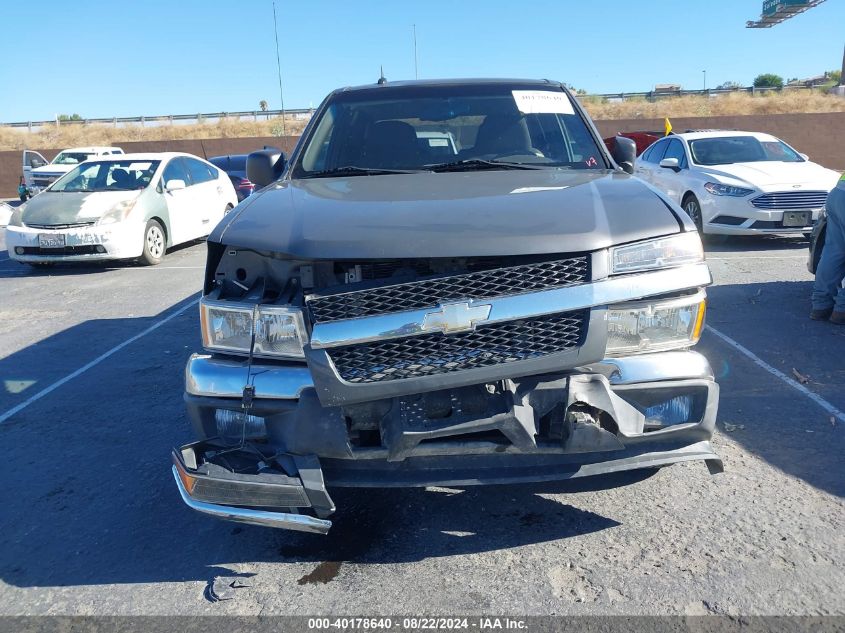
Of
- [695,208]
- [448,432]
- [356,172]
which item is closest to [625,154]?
[356,172]

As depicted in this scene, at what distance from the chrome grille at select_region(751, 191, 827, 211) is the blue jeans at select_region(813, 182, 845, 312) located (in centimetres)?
331

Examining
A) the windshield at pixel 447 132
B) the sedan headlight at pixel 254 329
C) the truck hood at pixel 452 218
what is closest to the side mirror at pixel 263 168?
the windshield at pixel 447 132

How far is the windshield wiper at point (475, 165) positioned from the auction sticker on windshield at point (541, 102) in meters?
0.59

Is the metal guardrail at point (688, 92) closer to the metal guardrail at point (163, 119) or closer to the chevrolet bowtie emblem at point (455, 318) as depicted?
the metal guardrail at point (163, 119)

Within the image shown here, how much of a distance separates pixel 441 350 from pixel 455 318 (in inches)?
5.1

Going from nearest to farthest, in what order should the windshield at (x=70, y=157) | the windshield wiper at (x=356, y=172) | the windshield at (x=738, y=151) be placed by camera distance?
the windshield wiper at (x=356, y=172)
the windshield at (x=738, y=151)
the windshield at (x=70, y=157)

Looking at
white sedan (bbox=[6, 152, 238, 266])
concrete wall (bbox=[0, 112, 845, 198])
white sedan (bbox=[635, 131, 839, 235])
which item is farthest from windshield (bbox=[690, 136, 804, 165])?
concrete wall (bbox=[0, 112, 845, 198])

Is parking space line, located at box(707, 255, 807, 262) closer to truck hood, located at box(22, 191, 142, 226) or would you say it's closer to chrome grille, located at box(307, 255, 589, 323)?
chrome grille, located at box(307, 255, 589, 323)

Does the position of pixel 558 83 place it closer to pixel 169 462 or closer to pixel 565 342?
pixel 565 342

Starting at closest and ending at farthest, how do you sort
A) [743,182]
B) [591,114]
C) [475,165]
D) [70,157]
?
[475,165] → [743,182] → [70,157] → [591,114]

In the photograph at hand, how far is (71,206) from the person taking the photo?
31.5ft

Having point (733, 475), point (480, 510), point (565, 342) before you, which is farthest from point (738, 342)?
point (565, 342)

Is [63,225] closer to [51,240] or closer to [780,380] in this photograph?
[51,240]

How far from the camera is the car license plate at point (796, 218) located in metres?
8.85
